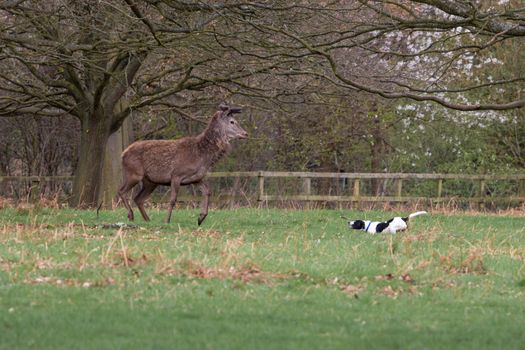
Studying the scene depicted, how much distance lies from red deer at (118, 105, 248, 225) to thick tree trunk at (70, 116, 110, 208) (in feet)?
20.8

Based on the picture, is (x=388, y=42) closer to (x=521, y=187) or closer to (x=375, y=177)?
(x=375, y=177)

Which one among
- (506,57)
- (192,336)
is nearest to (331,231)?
(192,336)

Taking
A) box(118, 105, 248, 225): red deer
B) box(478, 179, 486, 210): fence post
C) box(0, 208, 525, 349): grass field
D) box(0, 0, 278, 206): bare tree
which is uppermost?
box(0, 0, 278, 206): bare tree

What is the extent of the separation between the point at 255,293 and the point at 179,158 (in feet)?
31.3

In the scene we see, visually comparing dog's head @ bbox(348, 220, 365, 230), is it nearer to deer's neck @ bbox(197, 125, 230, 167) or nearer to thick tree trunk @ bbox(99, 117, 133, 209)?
deer's neck @ bbox(197, 125, 230, 167)

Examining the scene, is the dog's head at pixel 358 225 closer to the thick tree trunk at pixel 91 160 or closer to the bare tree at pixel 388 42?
the bare tree at pixel 388 42

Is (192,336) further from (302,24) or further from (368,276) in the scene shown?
(302,24)

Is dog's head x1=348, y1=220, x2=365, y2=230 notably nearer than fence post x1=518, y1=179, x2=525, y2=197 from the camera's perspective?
Yes

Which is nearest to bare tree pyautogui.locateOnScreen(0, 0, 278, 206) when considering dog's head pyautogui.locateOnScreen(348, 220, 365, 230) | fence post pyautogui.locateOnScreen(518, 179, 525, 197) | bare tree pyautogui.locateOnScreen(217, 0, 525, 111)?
bare tree pyautogui.locateOnScreen(217, 0, 525, 111)

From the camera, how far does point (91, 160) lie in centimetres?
2533

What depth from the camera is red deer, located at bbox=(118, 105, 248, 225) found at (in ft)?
61.6

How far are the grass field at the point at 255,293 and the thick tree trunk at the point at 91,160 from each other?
10338 millimetres

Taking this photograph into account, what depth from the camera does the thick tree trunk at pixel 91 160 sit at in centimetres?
2530

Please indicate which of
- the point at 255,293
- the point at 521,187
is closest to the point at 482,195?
the point at 521,187
